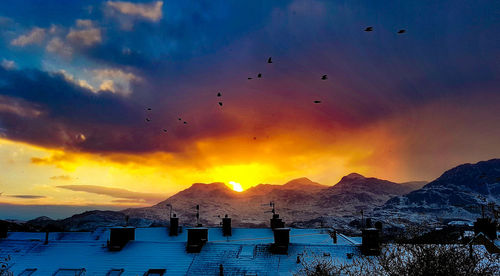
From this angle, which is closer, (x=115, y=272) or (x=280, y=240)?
(x=115, y=272)

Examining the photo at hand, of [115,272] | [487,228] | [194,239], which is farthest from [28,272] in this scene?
[487,228]

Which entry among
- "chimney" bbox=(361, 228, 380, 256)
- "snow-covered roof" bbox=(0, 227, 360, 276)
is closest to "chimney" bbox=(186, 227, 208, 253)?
"snow-covered roof" bbox=(0, 227, 360, 276)

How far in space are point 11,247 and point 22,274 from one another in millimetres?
5942

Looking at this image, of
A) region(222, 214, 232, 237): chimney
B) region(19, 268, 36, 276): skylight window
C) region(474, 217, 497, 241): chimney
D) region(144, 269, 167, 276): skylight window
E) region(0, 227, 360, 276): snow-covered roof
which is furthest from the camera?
region(222, 214, 232, 237): chimney

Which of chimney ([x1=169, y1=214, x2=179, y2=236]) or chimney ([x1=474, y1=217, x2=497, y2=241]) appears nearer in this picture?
chimney ([x1=474, y1=217, x2=497, y2=241])

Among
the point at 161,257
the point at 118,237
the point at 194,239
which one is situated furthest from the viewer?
the point at 118,237

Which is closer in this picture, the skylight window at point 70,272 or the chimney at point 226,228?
the skylight window at point 70,272

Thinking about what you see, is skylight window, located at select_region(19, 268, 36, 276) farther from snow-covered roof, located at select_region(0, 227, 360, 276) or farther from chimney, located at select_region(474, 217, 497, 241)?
chimney, located at select_region(474, 217, 497, 241)

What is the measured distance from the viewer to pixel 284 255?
32625 millimetres

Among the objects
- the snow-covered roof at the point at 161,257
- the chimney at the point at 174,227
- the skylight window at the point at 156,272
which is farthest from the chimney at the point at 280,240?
the chimney at the point at 174,227

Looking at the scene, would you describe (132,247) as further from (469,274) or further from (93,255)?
(469,274)

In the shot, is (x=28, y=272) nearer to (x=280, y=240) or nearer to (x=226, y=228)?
(x=226, y=228)

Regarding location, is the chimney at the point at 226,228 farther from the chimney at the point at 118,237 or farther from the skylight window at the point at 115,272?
the skylight window at the point at 115,272

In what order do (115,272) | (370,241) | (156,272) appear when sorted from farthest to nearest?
(370,241) < (115,272) < (156,272)
